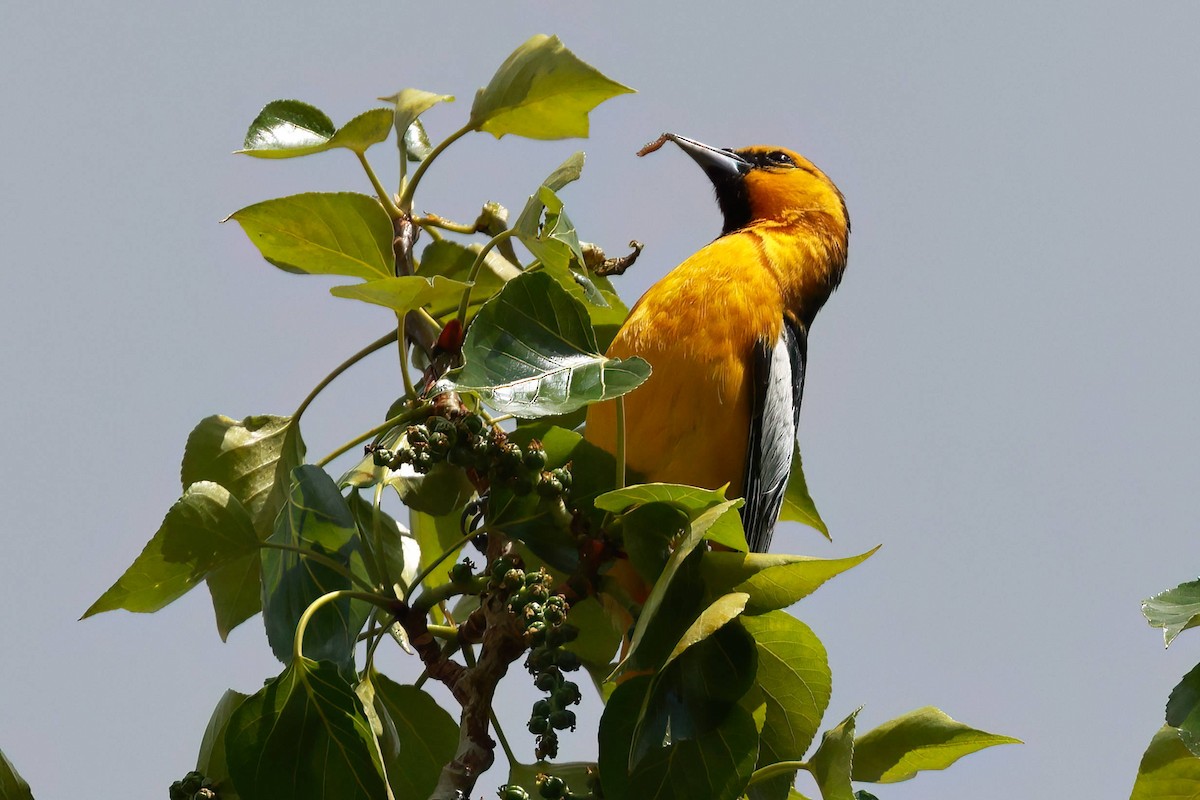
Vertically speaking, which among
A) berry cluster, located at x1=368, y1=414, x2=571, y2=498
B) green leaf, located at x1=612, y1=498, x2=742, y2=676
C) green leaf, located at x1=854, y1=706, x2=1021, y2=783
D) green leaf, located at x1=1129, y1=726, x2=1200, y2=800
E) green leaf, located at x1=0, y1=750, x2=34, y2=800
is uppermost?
berry cluster, located at x1=368, y1=414, x2=571, y2=498

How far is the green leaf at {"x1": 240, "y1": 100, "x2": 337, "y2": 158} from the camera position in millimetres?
2570

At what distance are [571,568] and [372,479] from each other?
47cm

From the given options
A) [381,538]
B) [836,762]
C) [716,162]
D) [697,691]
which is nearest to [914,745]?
[836,762]

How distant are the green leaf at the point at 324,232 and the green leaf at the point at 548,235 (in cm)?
35

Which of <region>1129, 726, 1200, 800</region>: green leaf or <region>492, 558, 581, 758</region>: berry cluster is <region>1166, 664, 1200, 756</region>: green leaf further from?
<region>492, 558, 581, 758</region>: berry cluster

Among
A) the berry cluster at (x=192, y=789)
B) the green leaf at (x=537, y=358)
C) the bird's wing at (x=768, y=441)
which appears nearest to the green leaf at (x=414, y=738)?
the berry cluster at (x=192, y=789)

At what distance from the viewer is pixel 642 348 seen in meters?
2.89

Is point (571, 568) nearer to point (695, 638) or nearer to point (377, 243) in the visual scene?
point (695, 638)

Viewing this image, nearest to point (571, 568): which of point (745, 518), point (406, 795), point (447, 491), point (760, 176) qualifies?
point (447, 491)

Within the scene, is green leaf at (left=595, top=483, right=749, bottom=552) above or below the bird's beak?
below

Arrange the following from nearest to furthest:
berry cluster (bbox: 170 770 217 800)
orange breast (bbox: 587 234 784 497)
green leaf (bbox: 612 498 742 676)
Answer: green leaf (bbox: 612 498 742 676) → berry cluster (bbox: 170 770 217 800) → orange breast (bbox: 587 234 784 497)

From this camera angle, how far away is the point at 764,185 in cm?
408

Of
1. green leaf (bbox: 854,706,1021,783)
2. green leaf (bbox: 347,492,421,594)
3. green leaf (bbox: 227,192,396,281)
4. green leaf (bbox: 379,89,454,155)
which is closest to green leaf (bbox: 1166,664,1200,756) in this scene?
green leaf (bbox: 854,706,1021,783)

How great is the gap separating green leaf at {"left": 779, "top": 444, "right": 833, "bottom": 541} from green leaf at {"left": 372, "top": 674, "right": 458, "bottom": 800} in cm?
113
